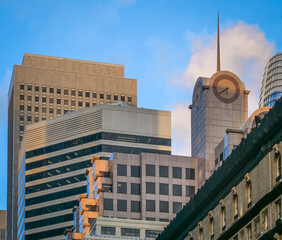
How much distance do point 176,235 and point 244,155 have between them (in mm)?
22663

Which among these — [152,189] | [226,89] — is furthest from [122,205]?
[226,89]

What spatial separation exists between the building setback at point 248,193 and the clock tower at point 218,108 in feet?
251

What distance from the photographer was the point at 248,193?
7694 cm

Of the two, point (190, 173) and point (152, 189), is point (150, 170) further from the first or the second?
point (190, 173)

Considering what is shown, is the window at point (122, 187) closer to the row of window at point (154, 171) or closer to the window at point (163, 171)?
the row of window at point (154, 171)

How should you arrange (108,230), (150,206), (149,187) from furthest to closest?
(149,187) → (150,206) → (108,230)

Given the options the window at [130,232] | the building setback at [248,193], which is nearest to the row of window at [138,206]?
the window at [130,232]

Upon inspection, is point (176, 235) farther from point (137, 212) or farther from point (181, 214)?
point (137, 212)

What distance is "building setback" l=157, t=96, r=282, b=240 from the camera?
71562 millimetres

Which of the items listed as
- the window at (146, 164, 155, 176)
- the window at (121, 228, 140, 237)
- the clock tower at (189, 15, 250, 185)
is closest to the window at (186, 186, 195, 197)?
the window at (146, 164, 155, 176)

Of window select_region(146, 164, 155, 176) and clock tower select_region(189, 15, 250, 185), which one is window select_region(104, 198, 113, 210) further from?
clock tower select_region(189, 15, 250, 185)

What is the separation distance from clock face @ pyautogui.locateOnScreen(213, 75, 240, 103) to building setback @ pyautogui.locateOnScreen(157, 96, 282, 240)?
257ft

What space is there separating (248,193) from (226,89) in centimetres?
9206

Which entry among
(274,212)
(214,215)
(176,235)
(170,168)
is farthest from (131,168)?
(274,212)
